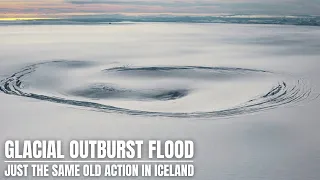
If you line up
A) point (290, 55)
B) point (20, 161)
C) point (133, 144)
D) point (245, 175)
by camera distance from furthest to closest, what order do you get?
1. point (290, 55)
2. point (133, 144)
3. point (20, 161)
4. point (245, 175)

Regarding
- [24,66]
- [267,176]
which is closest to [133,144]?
[267,176]

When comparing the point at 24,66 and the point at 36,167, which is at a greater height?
the point at 24,66

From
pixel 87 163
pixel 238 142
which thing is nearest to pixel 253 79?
pixel 238 142

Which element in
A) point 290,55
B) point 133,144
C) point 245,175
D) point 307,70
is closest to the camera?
point 245,175

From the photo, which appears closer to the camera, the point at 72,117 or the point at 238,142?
the point at 238,142

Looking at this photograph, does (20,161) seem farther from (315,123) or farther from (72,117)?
(315,123)

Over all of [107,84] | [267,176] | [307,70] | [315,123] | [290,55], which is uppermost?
[290,55]
